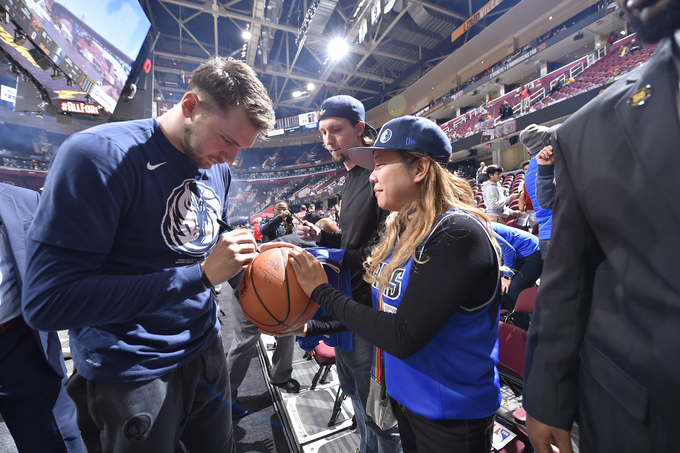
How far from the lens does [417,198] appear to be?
4.11ft

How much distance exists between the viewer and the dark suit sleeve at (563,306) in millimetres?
718

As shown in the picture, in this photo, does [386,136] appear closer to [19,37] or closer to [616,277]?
[616,277]

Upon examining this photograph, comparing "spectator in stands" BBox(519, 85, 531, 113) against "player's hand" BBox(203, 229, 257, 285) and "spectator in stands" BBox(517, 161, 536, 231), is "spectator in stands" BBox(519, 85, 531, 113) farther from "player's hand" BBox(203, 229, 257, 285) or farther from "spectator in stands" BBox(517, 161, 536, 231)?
"player's hand" BBox(203, 229, 257, 285)

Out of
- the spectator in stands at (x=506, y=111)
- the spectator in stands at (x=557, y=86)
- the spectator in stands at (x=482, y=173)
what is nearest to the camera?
the spectator in stands at (x=482, y=173)

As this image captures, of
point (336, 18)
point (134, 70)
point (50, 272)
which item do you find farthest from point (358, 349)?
point (336, 18)

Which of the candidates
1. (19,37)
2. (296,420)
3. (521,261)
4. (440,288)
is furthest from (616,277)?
(19,37)

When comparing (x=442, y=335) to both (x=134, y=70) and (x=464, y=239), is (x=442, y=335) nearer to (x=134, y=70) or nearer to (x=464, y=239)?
(x=464, y=239)

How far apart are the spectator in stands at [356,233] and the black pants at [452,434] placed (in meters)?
0.53

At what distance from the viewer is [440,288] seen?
37.3 inches

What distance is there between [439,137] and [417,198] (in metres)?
0.28

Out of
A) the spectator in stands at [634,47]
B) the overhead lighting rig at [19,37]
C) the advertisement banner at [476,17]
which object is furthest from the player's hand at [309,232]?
the advertisement banner at [476,17]

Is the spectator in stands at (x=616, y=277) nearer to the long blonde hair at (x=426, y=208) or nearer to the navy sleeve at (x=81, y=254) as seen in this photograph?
the long blonde hair at (x=426, y=208)

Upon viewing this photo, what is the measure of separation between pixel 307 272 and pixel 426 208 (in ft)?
1.92

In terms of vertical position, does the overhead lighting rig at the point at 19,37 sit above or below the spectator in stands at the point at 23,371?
above
